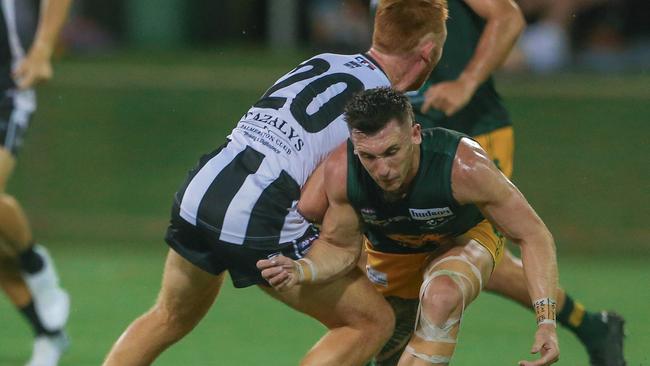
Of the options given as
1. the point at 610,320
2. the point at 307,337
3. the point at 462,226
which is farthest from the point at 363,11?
the point at 462,226

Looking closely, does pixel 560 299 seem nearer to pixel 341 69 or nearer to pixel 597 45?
pixel 341 69

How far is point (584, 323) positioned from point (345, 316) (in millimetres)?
1867

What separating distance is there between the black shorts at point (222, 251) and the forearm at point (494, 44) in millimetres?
1603

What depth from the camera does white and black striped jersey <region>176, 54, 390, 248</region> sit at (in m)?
5.34

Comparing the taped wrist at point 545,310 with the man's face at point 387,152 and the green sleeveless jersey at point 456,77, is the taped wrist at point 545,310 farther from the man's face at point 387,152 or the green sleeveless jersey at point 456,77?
the green sleeveless jersey at point 456,77

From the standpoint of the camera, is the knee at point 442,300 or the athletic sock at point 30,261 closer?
the knee at point 442,300

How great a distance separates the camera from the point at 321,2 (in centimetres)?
1407

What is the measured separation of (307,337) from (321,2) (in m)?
6.74

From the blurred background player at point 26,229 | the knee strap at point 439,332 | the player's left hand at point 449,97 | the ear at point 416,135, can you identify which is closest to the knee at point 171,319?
the knee strap at point 439,332

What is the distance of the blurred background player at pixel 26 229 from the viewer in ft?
23.2

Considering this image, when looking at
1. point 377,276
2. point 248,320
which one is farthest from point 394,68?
point 248,320

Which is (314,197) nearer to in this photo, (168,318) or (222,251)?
(222,251)

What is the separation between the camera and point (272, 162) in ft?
17.6

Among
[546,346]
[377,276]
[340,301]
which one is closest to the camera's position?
[546,346]
